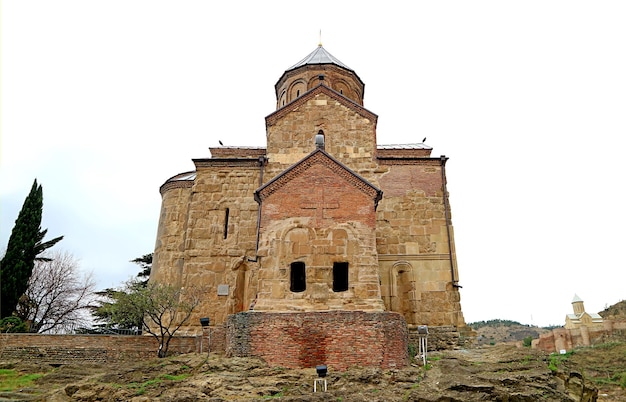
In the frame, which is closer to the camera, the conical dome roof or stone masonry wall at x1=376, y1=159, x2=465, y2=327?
stone masonry wall at x1=376, y1=159, x2=465, y2=327

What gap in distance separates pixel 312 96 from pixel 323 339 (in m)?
11.0

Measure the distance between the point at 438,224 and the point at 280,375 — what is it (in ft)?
30.0

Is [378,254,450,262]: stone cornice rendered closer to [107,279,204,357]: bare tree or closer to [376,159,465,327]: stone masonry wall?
[376,159,465,327]: stone masonry wall

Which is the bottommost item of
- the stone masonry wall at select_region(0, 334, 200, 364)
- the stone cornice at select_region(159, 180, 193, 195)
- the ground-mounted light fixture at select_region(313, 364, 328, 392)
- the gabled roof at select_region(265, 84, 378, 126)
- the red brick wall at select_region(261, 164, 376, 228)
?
the ground-mounted light fixture at select_region(313, 364, 328, 392)

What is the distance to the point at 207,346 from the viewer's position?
1329 centimetres

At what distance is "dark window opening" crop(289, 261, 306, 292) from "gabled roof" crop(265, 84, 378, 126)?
24.7 ft

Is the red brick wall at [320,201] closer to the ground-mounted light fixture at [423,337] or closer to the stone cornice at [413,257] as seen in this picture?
the ground-mounted light fixture at [423,337]

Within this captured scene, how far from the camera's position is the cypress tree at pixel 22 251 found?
864 inches

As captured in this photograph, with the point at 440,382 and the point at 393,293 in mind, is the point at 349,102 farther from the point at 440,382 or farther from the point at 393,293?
the point at 440,382

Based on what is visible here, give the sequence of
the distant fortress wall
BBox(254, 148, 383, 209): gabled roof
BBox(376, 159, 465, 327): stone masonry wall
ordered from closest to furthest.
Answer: BBox(254, 148, 383, 209): gabled roof → BBox(376, 159, 465, 327): stone masonry wall → the distant fortress wall

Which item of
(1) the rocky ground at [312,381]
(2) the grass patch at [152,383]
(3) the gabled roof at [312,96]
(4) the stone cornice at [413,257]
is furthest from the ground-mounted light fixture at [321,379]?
(3) the gabled roof at [312,96]

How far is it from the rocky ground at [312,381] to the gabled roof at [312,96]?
9974 millimetres

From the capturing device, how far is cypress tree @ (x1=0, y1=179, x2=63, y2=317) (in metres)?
21.9

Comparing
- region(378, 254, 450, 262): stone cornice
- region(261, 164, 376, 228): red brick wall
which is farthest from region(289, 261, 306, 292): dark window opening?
region(378, 254, 450, 262): stone cornice
